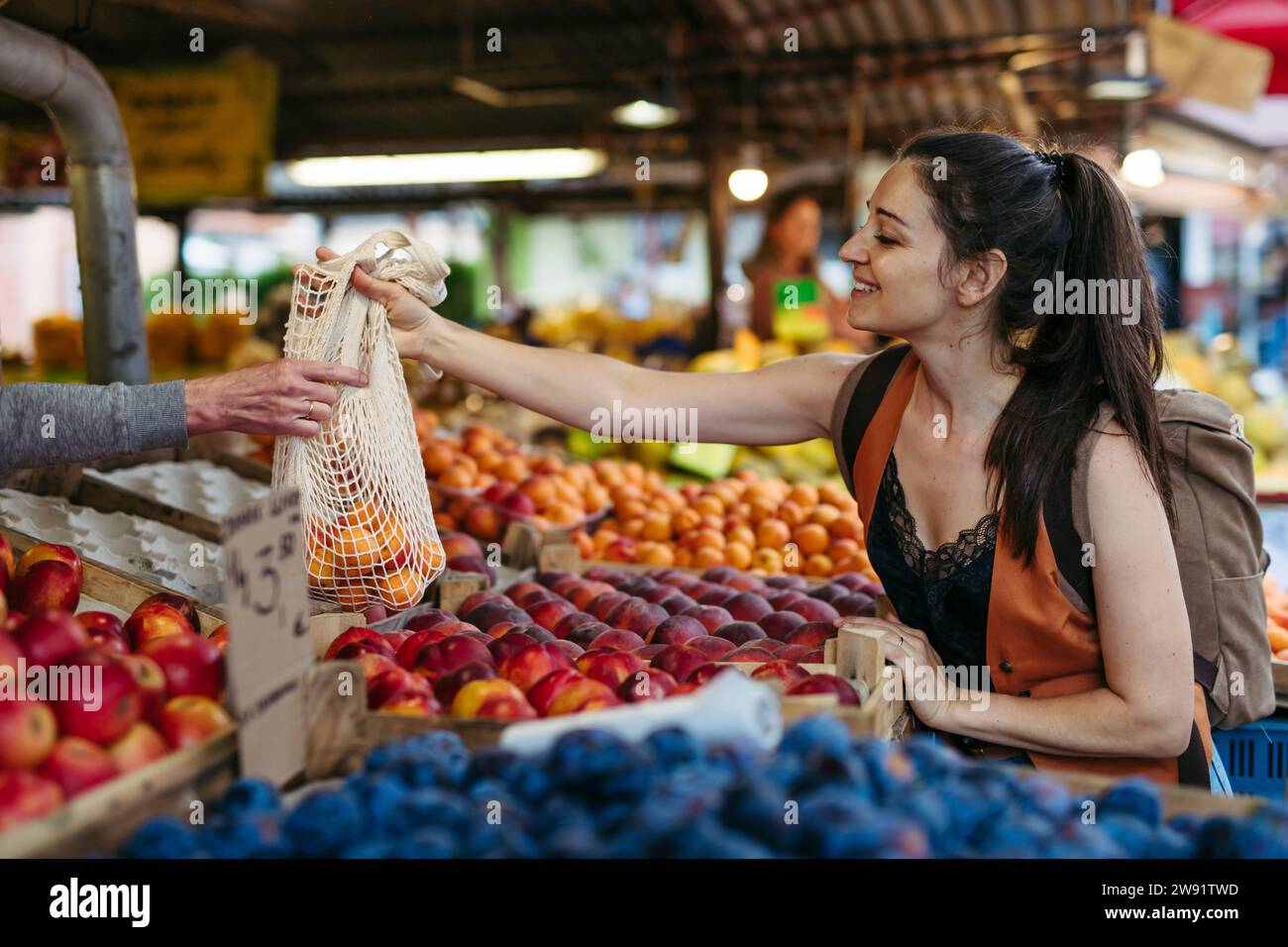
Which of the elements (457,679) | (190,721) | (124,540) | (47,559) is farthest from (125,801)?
(124,540)

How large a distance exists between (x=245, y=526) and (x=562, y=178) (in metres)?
11.4

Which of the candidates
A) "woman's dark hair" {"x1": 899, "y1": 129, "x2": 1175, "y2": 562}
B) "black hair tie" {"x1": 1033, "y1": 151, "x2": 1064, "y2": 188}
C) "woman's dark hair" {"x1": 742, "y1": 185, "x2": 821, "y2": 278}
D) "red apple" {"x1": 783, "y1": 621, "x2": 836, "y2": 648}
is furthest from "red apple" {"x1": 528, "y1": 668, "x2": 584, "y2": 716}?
"woman's dark hair" {"x1": 742, "y1": 185, "x2": 821, "y2": 278}

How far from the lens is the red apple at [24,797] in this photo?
46.9 inches

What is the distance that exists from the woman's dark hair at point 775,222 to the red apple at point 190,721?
23.0 ft

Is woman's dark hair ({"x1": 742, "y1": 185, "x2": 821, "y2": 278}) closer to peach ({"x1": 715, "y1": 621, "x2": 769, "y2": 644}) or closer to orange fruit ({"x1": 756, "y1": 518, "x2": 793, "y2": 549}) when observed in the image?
orange fruit ({"x1": 756, "y1": 518, "x2": 793, "y2": 549})

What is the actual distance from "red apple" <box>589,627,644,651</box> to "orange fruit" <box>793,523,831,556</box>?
167cm

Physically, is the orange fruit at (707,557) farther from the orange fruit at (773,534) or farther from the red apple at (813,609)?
the red apple at (813,609)

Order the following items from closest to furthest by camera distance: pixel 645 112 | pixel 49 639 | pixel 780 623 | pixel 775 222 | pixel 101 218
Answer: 1. pixel 49 639
2. pixel 780 623
3. pixel 101 218
4. pixel 645 112
5. pixel 775 222

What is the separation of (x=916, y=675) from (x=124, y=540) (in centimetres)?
189

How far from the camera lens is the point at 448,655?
6.46ft

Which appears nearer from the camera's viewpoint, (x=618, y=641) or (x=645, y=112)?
(x=618, y=641)

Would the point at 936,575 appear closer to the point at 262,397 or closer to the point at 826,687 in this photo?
the point at 826,687
